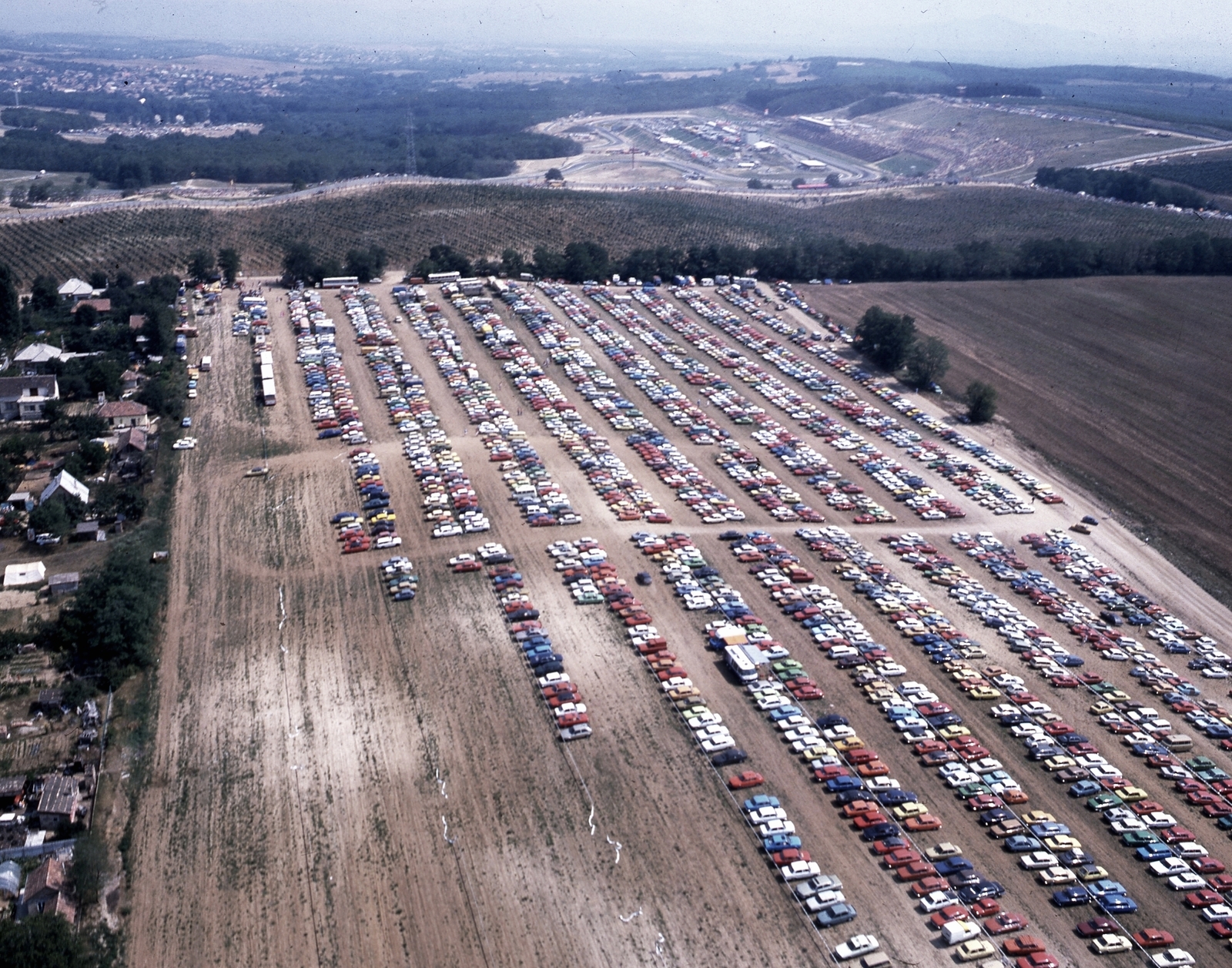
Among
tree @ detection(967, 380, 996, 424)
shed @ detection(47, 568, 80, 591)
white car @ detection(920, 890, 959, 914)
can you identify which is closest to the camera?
white car @ detection(920, 890, 959, 914)

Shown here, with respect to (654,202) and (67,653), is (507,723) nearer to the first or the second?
(67,653)

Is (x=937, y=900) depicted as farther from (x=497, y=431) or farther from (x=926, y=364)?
(x=926, y=364)

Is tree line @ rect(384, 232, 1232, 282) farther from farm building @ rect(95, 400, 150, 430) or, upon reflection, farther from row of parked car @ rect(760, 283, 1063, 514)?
farm building @ rect(95, 400, 150, 430)

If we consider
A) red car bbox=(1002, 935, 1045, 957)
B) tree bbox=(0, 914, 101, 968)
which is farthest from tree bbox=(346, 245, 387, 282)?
red car bbox=(1002, 935, 1045, 957)

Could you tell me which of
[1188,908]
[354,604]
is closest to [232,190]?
[354,604]

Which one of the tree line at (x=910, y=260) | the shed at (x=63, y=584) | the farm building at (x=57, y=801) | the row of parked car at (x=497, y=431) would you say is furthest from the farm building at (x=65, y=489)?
the tree line at (x=910, y=260)

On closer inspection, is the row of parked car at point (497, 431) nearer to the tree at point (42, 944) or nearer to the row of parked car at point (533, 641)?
the row of parked car at point (533, 641)
